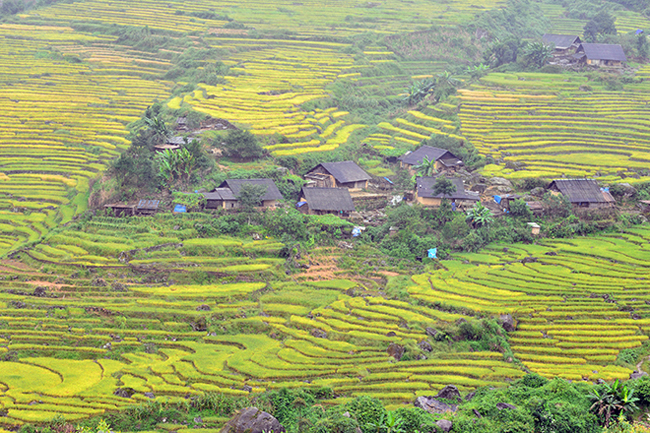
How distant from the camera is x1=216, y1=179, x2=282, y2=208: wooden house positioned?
39312 mm

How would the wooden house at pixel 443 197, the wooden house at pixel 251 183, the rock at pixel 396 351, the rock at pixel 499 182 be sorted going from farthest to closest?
the rock at pixel 499 182, the wooden house at pixel 443 197, the wooden house at pixel 251 183, the rock at pixel 396 351

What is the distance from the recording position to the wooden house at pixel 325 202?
40.7 m

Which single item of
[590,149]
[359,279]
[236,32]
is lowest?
[359,279]

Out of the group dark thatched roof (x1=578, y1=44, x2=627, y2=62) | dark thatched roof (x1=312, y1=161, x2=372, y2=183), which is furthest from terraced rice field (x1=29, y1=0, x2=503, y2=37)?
dark thatched roof (x1=312, y1=161, x2=372, y2=183)

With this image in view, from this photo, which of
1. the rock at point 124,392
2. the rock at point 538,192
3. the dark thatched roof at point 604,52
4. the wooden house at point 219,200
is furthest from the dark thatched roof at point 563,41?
the rock at point 124,392

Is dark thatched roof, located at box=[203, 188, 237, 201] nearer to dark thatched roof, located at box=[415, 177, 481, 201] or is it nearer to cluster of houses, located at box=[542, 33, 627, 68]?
dark thatched roof, located at box=[415, 177, 481, 201]

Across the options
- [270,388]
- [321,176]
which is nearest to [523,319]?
[270,388]

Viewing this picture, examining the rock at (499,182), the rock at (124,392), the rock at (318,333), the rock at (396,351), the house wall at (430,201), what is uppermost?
the rock at (499,182)

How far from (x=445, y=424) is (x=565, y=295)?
14500 millimetres

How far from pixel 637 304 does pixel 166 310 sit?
21326mm

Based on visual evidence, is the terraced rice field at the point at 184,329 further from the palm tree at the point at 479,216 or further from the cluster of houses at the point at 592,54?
the cluster of houses at the point at 592,54

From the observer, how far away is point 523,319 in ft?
99.9

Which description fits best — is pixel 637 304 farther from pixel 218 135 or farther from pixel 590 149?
pixel 218 135

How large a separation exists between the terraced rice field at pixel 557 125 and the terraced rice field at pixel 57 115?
86.7 feet
